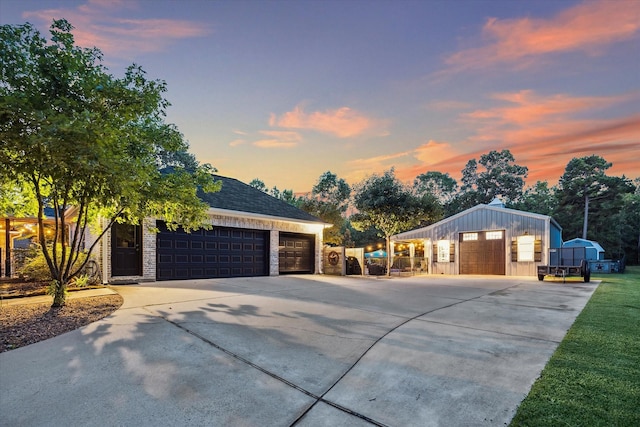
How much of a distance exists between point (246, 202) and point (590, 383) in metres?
13.2

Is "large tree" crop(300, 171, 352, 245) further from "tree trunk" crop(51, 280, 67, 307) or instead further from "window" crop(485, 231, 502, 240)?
"tree trunk" crop(51, 280, 67, 307)

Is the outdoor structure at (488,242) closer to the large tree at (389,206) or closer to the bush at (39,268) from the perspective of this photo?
the large tree at (389,206)

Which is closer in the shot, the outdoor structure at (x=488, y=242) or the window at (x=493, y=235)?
the outdoor structure at (x=488, y=242)

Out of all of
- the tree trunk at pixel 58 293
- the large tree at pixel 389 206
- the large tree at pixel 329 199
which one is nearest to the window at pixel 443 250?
the large tree at pixel 389 206

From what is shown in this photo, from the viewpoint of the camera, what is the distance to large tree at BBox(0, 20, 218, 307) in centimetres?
425

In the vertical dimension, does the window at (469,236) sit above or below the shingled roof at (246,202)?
below

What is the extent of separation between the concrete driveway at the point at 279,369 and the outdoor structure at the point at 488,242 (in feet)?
40.1

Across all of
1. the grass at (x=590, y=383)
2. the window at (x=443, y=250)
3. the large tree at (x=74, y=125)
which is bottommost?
the window at (x=443, y=250)

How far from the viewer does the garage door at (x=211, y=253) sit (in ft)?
36.3

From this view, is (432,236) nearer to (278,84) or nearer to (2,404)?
(278,84)

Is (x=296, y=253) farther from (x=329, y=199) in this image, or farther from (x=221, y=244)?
(x=329, y=199)

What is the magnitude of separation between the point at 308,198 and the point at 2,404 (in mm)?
28407

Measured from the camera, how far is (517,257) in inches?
648

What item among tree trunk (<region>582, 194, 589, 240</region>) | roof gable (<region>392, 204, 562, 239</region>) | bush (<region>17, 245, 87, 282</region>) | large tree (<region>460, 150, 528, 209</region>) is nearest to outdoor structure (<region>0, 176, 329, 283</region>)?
bush (<region>17, 245, 87, 282</region>)
